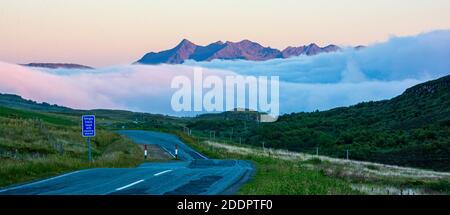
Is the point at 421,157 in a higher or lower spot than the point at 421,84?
lower

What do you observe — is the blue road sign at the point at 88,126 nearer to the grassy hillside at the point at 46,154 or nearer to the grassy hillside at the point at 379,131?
the grassy hillside at the point at 46,154

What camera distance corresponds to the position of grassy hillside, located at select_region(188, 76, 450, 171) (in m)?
84.2

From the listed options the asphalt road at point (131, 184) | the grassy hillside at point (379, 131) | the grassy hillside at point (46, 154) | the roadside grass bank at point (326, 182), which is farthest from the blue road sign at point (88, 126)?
the grassy hillside at point (379, 131)

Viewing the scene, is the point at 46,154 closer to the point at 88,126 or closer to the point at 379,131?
the point at 88,126

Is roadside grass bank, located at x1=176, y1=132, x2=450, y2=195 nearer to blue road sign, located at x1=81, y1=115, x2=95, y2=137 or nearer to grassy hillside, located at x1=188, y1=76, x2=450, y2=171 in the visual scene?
blue road sign, located at x1=81, y1=115, x2=95, y2=137

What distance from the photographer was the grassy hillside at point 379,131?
8422 cm

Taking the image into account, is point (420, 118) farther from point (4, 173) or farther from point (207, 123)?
point (4, 173)

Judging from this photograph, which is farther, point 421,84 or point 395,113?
point 421,84

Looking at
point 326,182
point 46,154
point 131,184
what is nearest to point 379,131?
point 46,154

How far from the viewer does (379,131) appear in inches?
4843
